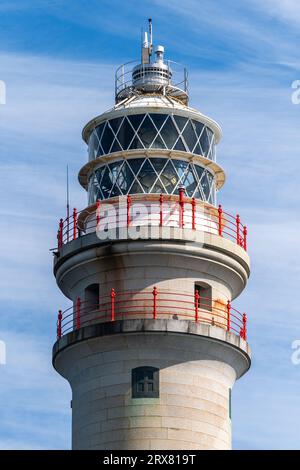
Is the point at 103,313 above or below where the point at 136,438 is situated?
above

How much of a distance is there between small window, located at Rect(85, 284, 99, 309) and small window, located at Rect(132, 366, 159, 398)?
324cm

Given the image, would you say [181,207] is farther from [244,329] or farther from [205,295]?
[244,329]

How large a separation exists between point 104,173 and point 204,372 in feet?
25.0

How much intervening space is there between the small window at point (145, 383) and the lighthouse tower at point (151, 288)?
0.03 m

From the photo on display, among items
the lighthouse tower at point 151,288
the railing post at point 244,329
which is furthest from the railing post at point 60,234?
the railing post at point 244,329

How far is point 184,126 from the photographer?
69.2m

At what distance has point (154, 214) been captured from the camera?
67.3 metres

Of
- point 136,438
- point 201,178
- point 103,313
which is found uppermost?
point 201,178

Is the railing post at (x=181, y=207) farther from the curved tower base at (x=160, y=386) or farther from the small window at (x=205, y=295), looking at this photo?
the curved tower base at (x=160, y=386)

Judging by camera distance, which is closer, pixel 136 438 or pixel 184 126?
pixel 136 438

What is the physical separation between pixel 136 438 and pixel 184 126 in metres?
11.0

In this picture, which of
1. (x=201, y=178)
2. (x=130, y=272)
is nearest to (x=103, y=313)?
(x=130, y=272)

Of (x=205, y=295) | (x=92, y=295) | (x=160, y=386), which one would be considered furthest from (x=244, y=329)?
(x=92, y=295)

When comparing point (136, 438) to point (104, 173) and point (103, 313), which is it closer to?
point (103, 313)
